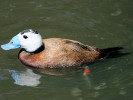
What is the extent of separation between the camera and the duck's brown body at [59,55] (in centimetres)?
740

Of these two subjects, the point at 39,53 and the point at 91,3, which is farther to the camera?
the point at 91,3

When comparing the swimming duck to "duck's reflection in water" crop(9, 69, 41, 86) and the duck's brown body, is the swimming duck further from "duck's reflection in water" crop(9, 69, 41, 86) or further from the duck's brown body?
"duck's reflection in water" crop(9, 69, 41, 86)

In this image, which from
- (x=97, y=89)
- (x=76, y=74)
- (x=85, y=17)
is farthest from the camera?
(x=85, y=17)

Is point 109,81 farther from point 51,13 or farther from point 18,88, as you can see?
point 51,13

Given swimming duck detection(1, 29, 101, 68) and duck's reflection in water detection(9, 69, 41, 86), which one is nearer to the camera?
duck's reflection in water detection(9, 69, 41, 86)

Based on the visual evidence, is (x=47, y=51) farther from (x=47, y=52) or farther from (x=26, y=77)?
(x=26, y=77)

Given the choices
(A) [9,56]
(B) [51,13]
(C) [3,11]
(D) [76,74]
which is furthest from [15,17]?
(D) [76,74]

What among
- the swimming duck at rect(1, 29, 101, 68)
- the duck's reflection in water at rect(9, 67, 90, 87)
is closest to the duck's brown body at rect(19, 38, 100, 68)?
the swimming duck at rect(1, 29, 101, 68)

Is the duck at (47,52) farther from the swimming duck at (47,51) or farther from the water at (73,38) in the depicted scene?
the water at (73,38)

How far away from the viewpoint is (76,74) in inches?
290

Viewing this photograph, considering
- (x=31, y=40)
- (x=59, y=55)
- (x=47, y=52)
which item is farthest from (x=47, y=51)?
(x=31, y=40)

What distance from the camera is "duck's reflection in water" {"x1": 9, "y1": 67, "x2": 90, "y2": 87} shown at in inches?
274

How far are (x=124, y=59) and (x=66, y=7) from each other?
11.2 feet

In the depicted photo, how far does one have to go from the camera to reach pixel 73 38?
8945 mm
